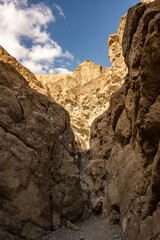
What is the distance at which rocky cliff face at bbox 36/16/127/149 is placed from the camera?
28.3m

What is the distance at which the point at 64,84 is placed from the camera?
136ft

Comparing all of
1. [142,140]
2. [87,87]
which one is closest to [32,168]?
[142,140]

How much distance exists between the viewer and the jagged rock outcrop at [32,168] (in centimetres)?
762

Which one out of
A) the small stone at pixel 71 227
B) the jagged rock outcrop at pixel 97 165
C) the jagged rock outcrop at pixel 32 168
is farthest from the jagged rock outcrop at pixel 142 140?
the jagged rock outcrop at pixel 32 168

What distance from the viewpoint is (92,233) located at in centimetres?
890

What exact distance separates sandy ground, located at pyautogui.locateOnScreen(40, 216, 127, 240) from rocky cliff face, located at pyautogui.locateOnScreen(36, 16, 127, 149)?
17.5 meters

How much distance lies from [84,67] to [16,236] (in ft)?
131

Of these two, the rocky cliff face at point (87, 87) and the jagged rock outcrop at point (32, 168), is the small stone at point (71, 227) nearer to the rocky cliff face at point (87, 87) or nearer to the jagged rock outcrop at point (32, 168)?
the jagged rock outcrop at point (32, 168)

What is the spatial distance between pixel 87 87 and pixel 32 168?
101ft

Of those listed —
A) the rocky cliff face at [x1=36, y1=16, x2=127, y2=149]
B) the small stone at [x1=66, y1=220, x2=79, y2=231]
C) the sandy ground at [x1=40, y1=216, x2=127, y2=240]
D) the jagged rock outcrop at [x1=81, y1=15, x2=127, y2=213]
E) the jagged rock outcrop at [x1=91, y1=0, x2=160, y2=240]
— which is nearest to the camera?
the jagged rock outcrop at [x1=91, y1=0, x2=160, y2=240]

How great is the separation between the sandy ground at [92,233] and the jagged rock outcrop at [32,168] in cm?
52

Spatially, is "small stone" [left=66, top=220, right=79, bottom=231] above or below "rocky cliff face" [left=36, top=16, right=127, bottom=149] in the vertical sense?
below

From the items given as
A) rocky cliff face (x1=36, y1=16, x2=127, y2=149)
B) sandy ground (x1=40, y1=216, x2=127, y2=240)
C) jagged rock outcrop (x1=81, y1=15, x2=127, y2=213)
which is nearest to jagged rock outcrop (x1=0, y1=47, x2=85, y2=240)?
sandy ground (x1=40, y1=216, x2=127, y2=240)

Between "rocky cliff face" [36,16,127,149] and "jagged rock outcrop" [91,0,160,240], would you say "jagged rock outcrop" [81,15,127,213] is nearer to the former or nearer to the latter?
"jagged rock outcrop" [91,0,160,240]
